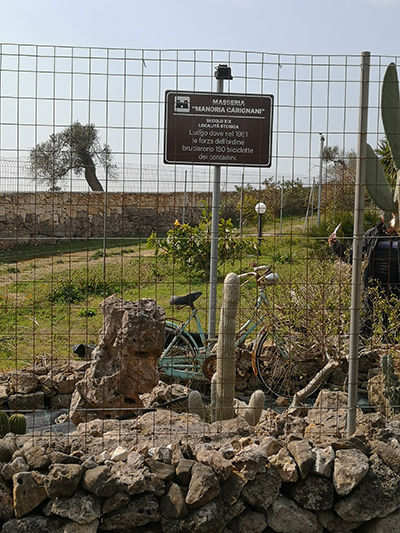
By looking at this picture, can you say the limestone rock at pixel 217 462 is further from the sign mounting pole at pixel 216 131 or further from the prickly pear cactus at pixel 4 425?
the sign mounting pole at pixel 216 131

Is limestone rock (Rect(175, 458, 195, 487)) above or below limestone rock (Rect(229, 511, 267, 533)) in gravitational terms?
above

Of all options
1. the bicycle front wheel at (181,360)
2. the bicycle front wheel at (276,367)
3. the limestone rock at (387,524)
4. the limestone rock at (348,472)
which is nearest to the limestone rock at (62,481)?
the limestone rock at (348,472)

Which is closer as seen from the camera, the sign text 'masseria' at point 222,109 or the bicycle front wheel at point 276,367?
the sign text 'masseria' at point 222,109

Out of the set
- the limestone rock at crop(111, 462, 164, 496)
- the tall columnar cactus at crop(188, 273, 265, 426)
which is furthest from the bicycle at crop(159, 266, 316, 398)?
the limestone rock at crop(111, 462, 164, 496)

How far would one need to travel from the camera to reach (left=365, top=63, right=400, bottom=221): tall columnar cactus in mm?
4281

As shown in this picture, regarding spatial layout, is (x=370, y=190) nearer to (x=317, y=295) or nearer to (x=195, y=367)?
(x=317, y=295)

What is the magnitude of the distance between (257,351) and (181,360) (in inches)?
31.4

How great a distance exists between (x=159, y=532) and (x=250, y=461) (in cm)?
62

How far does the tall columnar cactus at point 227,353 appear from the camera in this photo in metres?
4.77

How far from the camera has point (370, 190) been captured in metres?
4.38

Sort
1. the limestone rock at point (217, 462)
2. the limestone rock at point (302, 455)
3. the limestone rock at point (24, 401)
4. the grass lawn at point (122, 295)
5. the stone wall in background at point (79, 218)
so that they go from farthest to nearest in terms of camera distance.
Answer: the stone wall in background at point (79, 218), the limestone rock at point (24, 401), the grass lawn at point (122, 295), the limestone rock at point (302, 455), the limestone rock at point (217, 462)

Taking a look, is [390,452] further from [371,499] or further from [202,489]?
[202,489]

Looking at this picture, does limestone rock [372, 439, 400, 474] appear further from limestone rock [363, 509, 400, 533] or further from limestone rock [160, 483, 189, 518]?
limestone rock [160, 483, 189, 518]

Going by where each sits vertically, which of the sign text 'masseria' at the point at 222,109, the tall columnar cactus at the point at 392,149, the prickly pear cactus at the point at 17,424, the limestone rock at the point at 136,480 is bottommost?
the prickly pear cactus at the point at 17,424
